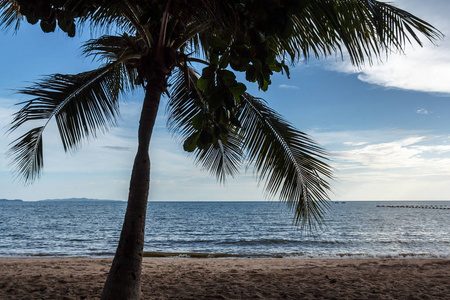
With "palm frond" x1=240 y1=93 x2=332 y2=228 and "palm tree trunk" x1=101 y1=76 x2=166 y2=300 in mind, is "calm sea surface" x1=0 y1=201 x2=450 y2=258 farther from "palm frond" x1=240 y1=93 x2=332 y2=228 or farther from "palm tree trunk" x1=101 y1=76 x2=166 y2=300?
"palm tree trunk" x1=101 y1=76 x2=166 y2=300

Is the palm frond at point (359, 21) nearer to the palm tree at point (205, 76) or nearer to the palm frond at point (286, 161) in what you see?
the palm tree at point (205, 76)

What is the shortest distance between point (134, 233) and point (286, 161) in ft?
8.45

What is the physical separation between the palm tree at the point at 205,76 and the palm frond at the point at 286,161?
2cm

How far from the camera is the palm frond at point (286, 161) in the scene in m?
5.07

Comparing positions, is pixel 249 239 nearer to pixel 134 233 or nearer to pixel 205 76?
pixel 134 233

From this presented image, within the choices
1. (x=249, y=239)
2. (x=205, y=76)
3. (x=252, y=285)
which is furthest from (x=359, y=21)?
(x=249, y=239)

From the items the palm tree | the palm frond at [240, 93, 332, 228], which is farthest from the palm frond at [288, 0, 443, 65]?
the palm frond at [240, 93, 332, 228]

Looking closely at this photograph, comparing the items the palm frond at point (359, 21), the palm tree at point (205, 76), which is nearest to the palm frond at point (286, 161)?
the palm tree at point (205, 76)

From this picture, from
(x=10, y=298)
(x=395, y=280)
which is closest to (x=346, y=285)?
(x=395, y=280)

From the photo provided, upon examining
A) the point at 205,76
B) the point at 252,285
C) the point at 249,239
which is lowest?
the point at 249,239

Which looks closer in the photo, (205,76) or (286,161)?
(205,76)

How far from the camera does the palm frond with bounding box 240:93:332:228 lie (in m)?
5.07

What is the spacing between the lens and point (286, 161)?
5.21m

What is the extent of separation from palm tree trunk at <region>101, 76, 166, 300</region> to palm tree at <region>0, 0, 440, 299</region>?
0.4 inches
